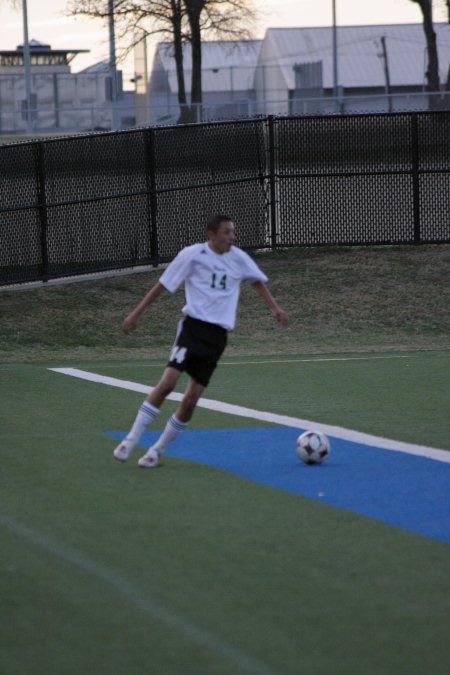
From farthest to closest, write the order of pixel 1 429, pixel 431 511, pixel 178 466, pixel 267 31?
1. pixel 267 31
2. pixel 1 429
3. pixel 178 466
4. pixel 431 511

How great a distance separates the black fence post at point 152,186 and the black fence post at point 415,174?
5.07m

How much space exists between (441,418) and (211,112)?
38.1 metres

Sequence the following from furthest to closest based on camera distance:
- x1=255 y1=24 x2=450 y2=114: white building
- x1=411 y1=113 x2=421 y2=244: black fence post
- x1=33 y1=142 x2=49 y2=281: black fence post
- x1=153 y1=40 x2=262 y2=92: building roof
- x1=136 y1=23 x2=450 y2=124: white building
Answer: x1=153 y1=40 x2=262 y2=92: building roof
x1=255 y1=24 x2=450 y2=114: white building
x1=136 y1=23 x2=450 y2=124: white building
x1=411 y1=113 x2=421 y2=244: black fence post
x1=33 y1=142 x2=49 y2=281: black fence post

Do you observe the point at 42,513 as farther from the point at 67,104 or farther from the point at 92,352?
the point at 67,104

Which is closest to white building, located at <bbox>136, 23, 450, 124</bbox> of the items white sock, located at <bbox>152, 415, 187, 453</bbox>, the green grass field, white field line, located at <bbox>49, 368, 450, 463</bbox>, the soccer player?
white field line, located at <bbox>49, 368, 450, 463</bbox>

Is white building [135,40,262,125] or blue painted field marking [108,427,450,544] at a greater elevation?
white building [135,40,262,125]

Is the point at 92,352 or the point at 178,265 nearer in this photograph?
the point at 178,265

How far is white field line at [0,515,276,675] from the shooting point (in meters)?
5.27

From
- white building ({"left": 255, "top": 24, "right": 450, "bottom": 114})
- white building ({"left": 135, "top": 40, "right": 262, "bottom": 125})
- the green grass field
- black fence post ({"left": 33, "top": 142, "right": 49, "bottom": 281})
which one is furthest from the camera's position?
white building ({"left": 255, "top": 24, "right": 450, "bottom": 114})

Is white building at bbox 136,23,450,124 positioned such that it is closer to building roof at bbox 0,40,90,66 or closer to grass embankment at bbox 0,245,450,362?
building roof at bbox 0,40,90,66

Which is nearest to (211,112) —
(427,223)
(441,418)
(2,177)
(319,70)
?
(319,70)

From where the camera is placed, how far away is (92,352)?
57.4 feet

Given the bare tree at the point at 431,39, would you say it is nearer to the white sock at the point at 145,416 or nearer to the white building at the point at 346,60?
the white building at the point at 346,60

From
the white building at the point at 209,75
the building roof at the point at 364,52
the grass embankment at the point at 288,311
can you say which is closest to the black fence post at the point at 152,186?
the grass embankment at the point at 288,311
